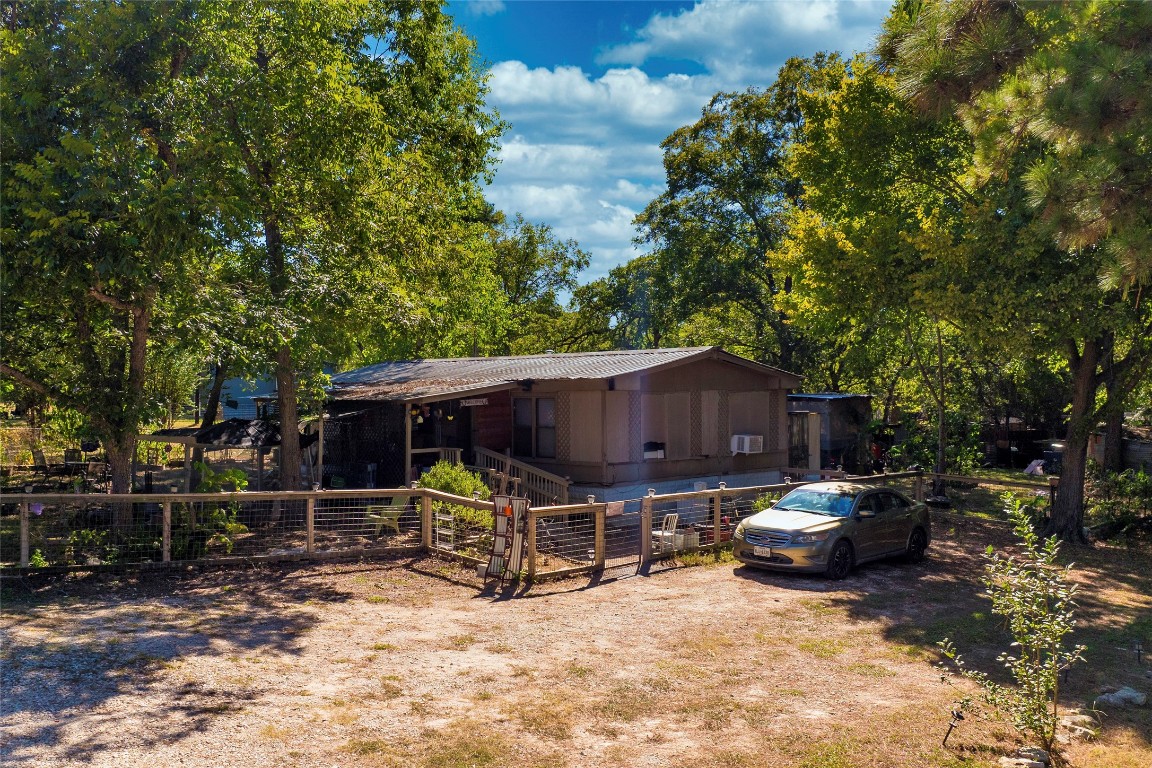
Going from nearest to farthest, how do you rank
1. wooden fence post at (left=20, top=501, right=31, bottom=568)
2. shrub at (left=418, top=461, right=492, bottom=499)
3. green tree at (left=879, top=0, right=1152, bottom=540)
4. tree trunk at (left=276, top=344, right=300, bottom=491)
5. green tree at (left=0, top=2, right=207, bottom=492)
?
green tree at (left=879, top=0, right=1152, bottom=540) → wooden fence post at (left=20, top=501, right=31, bottom=568) → green tree at (left=0, top=2, right=207, bottom=492) → shrub at (left=418, top=461, right=492, bottom=499) → tree trunk at (left=276, top=344, right=300, bottom=491)

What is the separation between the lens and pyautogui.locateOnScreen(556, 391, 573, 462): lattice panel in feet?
66.4

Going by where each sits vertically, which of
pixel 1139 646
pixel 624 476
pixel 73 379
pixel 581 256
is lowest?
pixel 1139 646

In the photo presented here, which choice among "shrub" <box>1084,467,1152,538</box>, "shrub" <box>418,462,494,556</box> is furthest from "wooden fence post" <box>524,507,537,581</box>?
"shrub" <box>1084,467,1152,538</box>

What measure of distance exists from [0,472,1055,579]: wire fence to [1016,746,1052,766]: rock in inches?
286

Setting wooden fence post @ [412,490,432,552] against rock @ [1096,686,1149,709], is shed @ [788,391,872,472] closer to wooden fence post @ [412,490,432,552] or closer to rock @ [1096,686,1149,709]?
wooden fence post @ [412,490,432,552]

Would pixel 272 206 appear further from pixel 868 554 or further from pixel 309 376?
pixel 868 554

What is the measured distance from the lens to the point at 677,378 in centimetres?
2064

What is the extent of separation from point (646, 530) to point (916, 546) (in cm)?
519

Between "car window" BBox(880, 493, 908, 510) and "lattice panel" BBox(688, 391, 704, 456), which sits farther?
"lattice panel" BBox(688, 391, 704, 456)

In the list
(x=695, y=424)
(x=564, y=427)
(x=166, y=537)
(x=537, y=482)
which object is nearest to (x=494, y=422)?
(x=564, y=427)

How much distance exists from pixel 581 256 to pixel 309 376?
31533 mm

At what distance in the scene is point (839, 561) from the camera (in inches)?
544

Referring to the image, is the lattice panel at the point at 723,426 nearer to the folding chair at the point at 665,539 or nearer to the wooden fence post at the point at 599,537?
the folding chair at the point at 665,539

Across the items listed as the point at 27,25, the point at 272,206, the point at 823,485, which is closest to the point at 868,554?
the point at 823,485
